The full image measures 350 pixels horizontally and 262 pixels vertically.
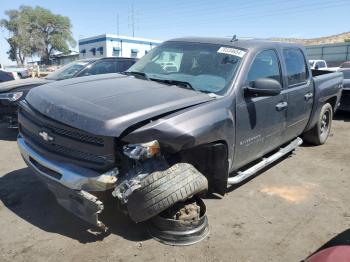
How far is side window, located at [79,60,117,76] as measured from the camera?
8.50 meters

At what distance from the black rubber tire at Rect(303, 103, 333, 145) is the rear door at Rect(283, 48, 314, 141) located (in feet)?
3.34

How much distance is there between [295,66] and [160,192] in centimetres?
340

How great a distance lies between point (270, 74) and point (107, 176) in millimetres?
2707

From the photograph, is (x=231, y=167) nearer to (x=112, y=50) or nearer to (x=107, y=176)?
(x=107, y=176)

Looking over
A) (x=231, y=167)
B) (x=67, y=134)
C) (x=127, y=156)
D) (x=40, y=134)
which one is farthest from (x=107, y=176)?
(x=231, y=167)

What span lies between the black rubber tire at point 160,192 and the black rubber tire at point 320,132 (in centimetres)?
437

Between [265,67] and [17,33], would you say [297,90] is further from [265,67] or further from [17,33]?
[17,33]

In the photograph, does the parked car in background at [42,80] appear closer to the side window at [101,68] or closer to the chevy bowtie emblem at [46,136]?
the side window at [101,68]

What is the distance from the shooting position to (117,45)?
52750mm

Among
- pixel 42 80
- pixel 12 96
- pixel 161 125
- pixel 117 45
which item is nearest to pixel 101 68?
pixel 42 80

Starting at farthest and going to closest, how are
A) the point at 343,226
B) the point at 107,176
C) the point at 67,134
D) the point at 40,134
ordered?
the point at 343,226
the point at 40,134
the point at 67,134
the point at 107,176

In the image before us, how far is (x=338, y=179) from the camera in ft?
18.1

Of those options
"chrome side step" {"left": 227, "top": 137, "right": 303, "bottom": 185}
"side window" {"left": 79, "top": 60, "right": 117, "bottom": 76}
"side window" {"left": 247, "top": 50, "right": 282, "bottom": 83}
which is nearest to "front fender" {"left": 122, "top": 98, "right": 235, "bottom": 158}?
"chrome side step" {"left": 227, "top": 137, "right": 303, "bottom": 185}

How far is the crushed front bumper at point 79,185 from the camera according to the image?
3.13m
